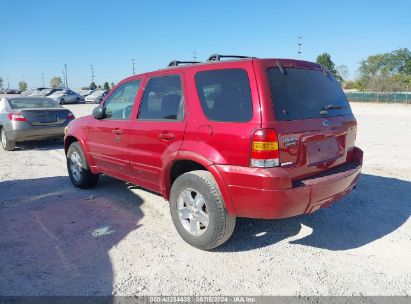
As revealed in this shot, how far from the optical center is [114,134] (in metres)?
4.64

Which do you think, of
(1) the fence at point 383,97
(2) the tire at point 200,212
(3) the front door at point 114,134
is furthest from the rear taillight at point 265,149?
(1) the fence at point 383,97

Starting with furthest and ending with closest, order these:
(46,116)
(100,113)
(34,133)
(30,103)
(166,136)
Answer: (30,103) < (46,116) < (34,133) < (100,113) < (166,136)

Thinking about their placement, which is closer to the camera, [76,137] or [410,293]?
[410,293]

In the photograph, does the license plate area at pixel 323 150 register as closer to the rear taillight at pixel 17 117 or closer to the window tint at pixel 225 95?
the window tint at pixel 225 95

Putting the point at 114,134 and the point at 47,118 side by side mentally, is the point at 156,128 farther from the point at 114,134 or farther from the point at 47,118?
the point at 47,118

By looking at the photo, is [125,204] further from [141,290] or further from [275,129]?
[275,129]

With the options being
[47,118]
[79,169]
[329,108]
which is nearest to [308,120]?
[329,108]

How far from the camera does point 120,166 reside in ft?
15.3

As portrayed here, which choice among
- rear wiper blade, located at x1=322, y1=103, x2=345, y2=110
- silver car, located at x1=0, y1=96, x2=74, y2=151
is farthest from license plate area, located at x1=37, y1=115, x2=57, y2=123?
rear wiper blade, located at x1=322, y1=103, x2=345, y2=110

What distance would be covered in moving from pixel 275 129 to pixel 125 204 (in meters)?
2.82

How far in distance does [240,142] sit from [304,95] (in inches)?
33.8

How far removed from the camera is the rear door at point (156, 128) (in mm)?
3684

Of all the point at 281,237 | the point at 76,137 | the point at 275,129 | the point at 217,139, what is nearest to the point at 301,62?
the point at 275,129

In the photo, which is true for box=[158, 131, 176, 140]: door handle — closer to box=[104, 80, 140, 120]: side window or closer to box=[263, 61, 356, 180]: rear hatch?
box=[104, 80, 140, 120]: side window
